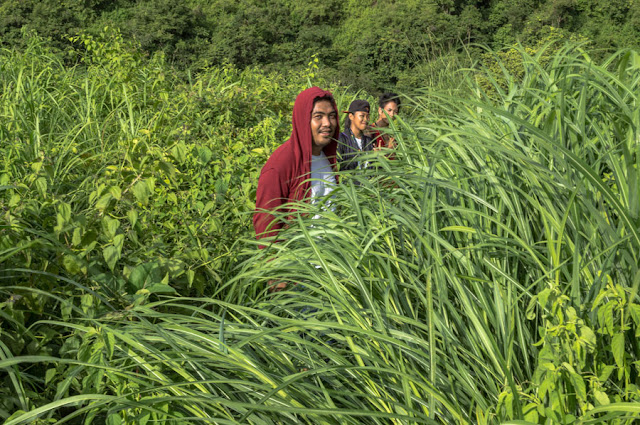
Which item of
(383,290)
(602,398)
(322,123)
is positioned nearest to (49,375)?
(383,290)

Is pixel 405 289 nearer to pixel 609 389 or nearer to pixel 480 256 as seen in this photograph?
pixel 480 256

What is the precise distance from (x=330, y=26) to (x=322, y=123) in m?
21.1

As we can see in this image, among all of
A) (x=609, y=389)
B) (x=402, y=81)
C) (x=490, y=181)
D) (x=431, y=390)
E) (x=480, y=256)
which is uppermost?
(x=490, y=181)

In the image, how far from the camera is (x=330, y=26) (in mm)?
22734

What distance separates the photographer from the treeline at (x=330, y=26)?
16656mm

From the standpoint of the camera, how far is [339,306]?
1694mm

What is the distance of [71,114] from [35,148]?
1.27 m

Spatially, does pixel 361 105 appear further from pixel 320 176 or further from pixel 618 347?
pixel 618 347

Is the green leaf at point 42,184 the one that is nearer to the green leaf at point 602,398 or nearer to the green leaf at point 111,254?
the green leaf at point 111,254

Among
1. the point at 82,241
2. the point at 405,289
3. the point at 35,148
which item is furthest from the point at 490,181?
the point at 35,148

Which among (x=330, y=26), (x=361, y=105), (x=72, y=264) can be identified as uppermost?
(x=72, y=264)

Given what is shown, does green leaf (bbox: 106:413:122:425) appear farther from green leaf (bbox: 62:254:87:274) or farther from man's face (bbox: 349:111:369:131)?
man's face (bbox: 349:111:369:131)

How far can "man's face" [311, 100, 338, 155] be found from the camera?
9.11 feet

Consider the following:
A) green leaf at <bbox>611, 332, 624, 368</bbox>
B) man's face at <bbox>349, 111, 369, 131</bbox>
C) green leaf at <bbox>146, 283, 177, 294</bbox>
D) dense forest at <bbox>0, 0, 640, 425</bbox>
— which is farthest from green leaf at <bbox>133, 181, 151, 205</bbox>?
man's face at <bbox>349, 111, 369, 131</bbox>
